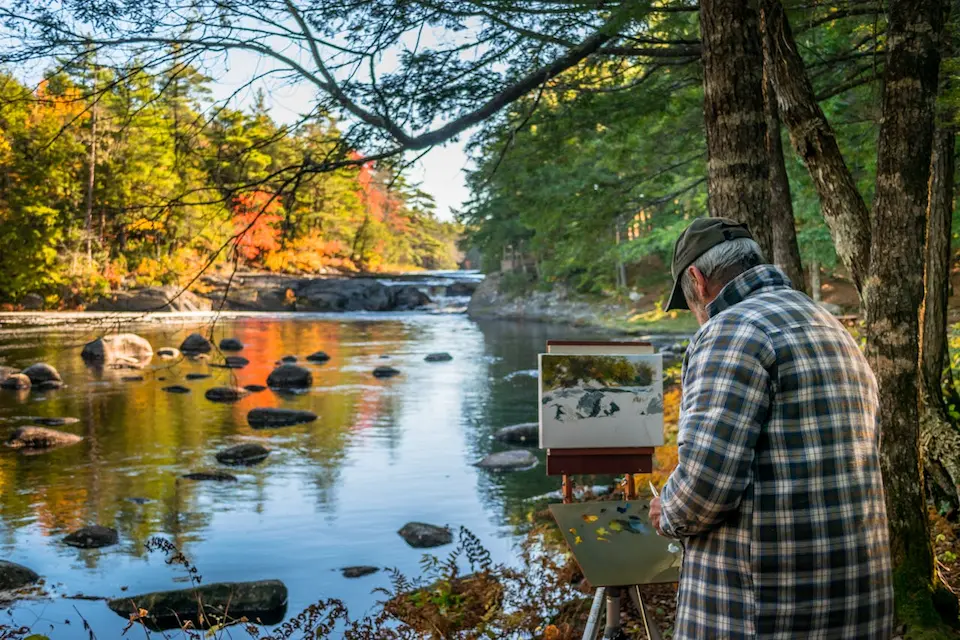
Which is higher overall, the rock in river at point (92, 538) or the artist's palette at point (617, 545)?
the artist's palette at point (617, 545)

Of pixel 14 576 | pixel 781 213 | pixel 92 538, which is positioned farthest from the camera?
pixel 92 538

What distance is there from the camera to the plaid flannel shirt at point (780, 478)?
1751 millimetres

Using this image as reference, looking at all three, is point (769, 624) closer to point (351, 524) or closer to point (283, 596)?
point (283, 596)

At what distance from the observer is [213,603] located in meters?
5.92

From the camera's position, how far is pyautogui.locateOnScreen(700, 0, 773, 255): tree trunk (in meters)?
3.79

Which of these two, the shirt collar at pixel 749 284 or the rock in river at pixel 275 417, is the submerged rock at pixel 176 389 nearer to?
the rock in river at pixel 275 417

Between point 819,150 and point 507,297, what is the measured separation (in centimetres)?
3311

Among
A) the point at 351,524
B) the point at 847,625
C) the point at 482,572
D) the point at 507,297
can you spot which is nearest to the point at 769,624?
the point at 847,625

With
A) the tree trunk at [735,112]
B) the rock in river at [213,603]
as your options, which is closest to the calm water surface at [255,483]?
the rock in river at [213,603]

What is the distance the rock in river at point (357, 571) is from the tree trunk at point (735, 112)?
4424 millimetres

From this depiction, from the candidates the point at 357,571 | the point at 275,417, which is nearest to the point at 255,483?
the point at 357,571

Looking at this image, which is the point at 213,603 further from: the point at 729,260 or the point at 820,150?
the point at 729,260

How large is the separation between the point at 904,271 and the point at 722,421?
2226 mm

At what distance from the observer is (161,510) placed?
8.34 meters
